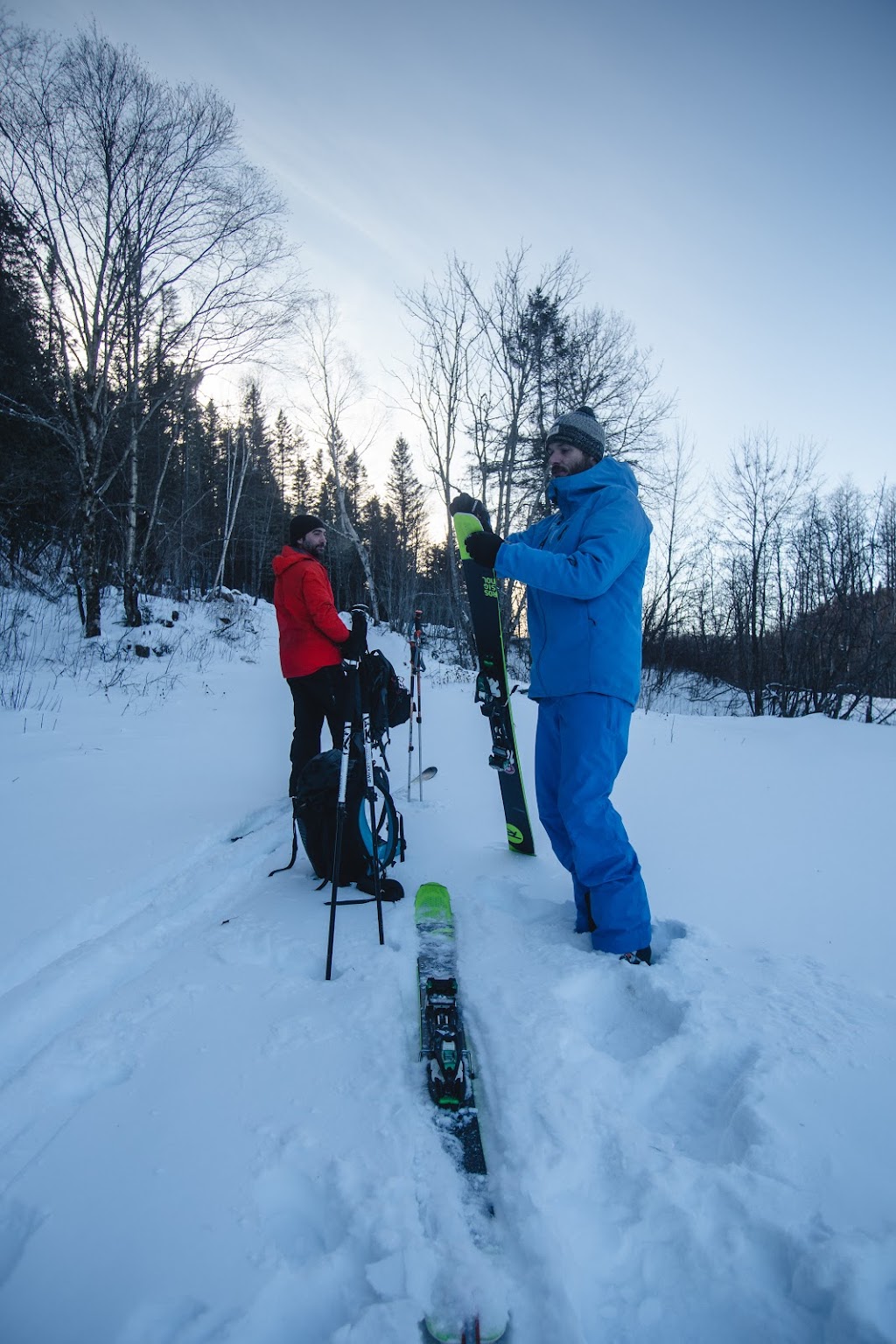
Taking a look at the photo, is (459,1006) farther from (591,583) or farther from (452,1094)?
(591,583)

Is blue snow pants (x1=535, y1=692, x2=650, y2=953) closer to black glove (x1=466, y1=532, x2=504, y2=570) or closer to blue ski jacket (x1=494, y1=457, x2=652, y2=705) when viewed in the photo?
blue ski jacket (x1=494, y1=457, x2=652, y2=705)

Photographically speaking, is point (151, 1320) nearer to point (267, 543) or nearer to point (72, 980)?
point (72, 980)

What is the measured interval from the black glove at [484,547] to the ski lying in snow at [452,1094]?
1.60m

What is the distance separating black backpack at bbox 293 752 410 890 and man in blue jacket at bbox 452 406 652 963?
926 mm

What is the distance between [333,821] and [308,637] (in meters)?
1.38

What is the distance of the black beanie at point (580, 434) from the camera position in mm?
2535

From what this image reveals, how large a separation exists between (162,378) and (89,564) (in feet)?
13.7

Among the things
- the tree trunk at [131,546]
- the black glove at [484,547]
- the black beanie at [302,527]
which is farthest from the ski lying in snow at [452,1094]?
the tree trunk at [131,546]

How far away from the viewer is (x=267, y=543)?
33656 mm

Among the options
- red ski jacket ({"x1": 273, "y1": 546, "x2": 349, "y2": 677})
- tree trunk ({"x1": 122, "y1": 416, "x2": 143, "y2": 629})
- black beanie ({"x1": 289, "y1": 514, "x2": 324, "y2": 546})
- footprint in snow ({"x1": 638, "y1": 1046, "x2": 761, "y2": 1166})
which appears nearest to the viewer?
footprint in snow ({"x1": 638, "y1": 1046, "x2": 761, "y2": 1166})

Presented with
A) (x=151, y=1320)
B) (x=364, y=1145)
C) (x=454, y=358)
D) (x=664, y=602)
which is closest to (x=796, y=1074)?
(x=364, y=1145)

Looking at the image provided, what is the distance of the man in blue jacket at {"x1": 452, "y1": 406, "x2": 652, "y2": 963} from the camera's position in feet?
7.21

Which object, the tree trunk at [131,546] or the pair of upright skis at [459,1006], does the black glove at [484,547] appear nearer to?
the pair of upright skis at [459,1006]

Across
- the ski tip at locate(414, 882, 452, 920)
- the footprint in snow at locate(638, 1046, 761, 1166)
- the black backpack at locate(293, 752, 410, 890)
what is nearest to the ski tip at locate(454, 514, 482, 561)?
the black backpack at locate(293, 752, 410, 890)
